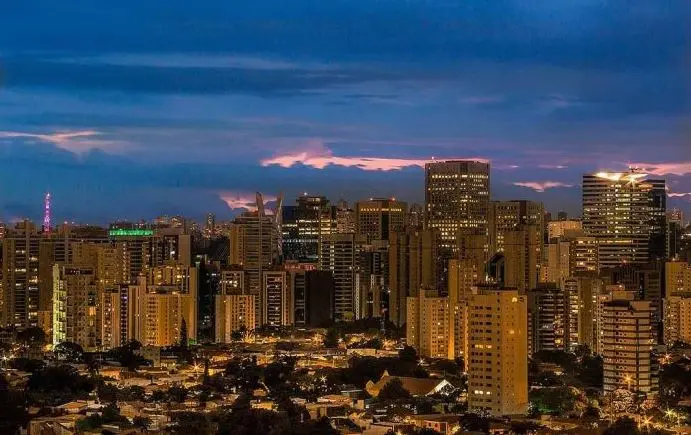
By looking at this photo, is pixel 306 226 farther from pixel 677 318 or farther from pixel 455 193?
pixel 677 318

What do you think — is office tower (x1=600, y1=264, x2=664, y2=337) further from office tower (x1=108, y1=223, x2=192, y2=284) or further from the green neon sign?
the green neon sign

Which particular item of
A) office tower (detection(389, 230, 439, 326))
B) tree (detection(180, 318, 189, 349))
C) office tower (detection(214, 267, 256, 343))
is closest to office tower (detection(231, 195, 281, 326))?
office tower (detection(214, 267, 256, 343))

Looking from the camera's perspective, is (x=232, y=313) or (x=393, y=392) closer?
(x=393, y=392)

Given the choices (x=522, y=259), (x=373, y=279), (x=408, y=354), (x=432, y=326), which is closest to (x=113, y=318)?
(x=373, y=279)

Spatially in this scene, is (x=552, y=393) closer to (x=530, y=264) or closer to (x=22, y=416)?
(x=22, y=416)

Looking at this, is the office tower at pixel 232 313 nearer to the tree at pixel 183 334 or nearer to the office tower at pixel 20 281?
the tree at pixel 183 334

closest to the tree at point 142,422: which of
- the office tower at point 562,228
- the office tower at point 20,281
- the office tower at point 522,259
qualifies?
the office tower at point 522,259
